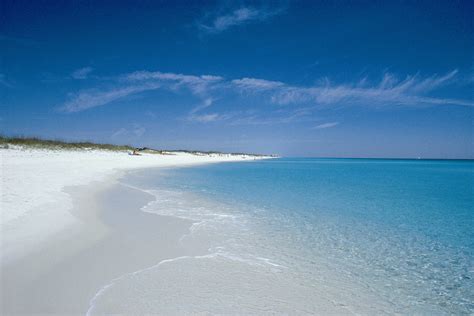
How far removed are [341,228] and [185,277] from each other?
469cm

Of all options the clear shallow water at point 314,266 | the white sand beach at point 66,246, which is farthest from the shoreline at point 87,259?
the clear shallow water at point 314,266

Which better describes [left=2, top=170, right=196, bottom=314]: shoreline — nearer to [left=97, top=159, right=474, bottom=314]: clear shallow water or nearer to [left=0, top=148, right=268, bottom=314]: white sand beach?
[left=0, top=148, right=268, bottom=314]: white sand beach

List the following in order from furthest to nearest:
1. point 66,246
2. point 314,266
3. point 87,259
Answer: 1. point 66,246
2. point 314,266
3. point 87,259

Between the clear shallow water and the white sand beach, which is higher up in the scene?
the white sand beach

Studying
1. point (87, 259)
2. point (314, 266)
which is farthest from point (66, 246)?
point (314, 266)

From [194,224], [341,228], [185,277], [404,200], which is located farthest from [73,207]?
[404,200]

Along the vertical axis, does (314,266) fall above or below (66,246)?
below

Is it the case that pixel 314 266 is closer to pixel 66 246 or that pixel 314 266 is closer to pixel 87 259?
pixel 87 259

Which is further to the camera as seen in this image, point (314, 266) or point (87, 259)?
point (314, 266)

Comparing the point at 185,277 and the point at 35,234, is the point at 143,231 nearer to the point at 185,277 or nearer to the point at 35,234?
the point at 35,234

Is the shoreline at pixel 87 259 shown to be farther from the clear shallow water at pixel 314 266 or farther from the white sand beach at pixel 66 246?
the clear shallow water at pixel 314 266

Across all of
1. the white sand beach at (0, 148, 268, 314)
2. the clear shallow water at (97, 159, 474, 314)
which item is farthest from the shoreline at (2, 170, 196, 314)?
the clear shallow water at (97, 159, 474, 314)

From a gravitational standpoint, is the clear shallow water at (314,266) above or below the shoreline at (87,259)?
below

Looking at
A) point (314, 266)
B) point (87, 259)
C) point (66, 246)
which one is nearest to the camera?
point (87, 259)
